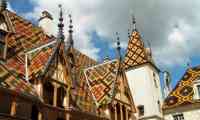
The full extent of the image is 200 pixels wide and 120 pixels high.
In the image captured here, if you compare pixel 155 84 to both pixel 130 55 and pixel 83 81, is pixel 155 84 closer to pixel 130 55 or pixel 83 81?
pixel 130 55

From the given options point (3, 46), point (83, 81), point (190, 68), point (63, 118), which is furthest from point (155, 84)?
point (3, 46)

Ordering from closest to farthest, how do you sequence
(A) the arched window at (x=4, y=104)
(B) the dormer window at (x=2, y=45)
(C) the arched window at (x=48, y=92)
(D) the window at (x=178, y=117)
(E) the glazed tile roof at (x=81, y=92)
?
(A) the arched window at (x=4, y=104) < (B) the dormer window at (x=2, y=45) < (C) the arched window at (x=48, y=92) < (E) the glazed tile roof at (x=81, y=92) < (D) the window at (x=178, y=117)

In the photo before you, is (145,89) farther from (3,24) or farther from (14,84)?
(14,84)

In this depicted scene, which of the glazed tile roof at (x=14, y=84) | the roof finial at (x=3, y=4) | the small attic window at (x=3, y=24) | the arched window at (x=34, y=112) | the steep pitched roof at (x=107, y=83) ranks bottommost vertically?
the arched window at (x=34, y=112)

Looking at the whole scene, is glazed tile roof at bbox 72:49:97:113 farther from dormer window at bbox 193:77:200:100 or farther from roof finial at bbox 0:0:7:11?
dormer window at bbox 193:77:200:100

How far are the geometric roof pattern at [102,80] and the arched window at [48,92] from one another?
16.2ft

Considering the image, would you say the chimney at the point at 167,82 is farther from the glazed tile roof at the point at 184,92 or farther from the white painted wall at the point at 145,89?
the white painted wall at the point at 145,89

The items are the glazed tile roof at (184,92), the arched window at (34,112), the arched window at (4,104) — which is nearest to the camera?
the arched window at (4,104)

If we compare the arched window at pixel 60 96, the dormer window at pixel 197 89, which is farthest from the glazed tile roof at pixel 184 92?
the arched window at pixel 60 96

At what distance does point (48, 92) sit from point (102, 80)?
6.84 m

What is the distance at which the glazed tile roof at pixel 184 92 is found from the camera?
3203cm

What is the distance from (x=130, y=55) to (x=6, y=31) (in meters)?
19.6

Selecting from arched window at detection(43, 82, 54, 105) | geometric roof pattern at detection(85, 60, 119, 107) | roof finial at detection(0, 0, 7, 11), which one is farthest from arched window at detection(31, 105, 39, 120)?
geometric roof pattern at detection(85, 60, 119, 107)

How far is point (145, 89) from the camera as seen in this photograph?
103 ft
